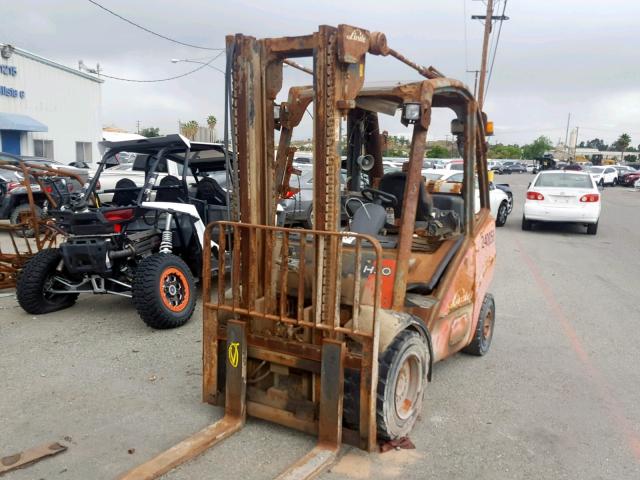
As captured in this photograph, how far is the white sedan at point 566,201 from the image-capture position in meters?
14.8

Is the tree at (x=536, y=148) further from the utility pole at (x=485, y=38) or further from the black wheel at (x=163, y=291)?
the black wheel at (x=163, y=291)

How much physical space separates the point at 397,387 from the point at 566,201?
1275 cm

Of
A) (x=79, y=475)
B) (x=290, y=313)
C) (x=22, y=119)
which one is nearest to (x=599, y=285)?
(x=290, y=313)

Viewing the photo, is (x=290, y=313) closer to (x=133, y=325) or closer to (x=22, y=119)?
(x=133, y=325)

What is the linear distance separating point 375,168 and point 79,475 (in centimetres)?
373

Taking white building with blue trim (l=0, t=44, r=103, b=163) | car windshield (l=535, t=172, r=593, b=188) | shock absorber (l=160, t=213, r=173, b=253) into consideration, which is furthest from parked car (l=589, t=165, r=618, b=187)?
shock absorber (l=160, t=213, r=173, b=253)

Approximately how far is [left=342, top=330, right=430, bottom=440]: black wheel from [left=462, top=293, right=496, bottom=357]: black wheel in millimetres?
1557

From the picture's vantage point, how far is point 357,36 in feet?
11.4

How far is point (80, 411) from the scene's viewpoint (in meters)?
4.39

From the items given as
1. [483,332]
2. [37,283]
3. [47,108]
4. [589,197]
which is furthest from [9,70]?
[483,332]

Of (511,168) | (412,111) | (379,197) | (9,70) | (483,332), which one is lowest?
(483,332)

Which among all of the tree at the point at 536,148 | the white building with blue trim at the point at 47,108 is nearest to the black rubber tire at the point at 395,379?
the white building with blue trim at the point at 47,108

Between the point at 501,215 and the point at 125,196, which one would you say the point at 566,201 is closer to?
the point at 501,215

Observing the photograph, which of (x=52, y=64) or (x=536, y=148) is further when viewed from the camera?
(x=536, y=148)
